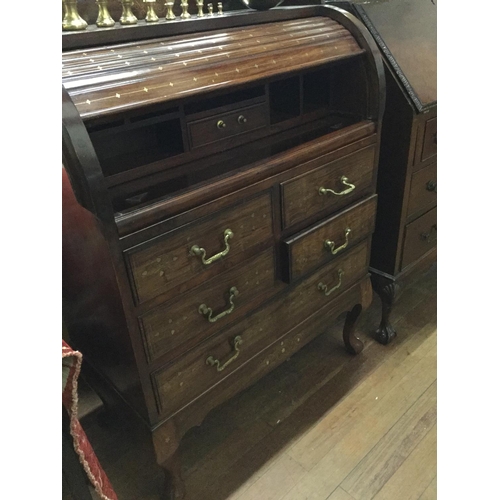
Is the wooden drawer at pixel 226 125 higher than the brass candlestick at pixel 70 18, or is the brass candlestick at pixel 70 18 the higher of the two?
the brass candlestick at pixel 70 18

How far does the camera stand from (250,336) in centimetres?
116

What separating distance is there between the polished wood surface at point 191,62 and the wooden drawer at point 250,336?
0.53m

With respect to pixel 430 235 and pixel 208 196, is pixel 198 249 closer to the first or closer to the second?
pixel 208 196

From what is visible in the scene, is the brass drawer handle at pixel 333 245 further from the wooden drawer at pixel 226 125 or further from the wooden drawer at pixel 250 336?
the wooden drawer at pixel 226 125

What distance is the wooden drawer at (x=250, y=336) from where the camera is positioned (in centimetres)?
103

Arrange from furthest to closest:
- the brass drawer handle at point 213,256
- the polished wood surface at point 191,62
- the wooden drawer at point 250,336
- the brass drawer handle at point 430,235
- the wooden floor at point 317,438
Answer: the brass drawer handle at point 430,235 → the wooden floor at point 317,438 → the wooden drawer at point 250,336 → the brass drawer handle at point 213,256 → the polished wood surface at point 191,62

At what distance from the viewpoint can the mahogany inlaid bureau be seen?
0.84 metres

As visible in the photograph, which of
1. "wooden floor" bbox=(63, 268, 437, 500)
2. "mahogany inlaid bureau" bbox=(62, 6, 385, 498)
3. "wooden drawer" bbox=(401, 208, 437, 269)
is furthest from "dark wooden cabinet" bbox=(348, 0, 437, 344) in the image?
"wooden floor" bbox=(63, 268, 437, 500)

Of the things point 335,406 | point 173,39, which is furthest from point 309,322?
point 173,39

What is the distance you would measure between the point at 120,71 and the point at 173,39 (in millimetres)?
184

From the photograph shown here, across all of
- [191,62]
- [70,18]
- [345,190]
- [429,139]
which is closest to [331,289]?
[345,190]

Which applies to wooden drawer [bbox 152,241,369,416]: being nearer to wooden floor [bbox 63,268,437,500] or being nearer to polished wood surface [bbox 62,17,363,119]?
wooden floor [bbox 63,268,437,500]

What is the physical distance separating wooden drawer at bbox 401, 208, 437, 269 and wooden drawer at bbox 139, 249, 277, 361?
23.4 inches

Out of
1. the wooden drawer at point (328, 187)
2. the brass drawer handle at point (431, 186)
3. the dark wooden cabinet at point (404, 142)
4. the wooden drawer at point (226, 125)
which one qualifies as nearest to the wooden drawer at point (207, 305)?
the wooden drawer at point (328, 187)
